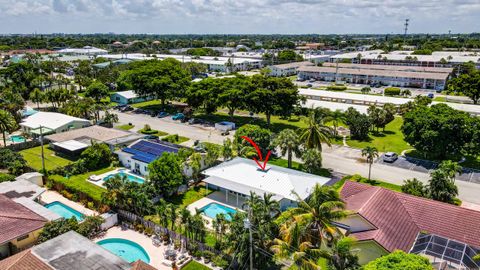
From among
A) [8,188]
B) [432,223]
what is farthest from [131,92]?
[432,223]

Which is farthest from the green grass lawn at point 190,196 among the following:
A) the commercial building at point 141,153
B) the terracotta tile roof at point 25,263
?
the terracotta tile roof at point 25,263

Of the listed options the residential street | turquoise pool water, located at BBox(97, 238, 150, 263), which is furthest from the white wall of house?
turquoise pool water, located at BBox(97, 238, 150, 263)

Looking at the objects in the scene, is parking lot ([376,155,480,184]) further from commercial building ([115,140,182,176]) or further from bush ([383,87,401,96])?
bush ([383,87,401,96])

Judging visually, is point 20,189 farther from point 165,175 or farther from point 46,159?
point 165,175

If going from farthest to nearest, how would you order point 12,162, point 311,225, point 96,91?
point 96,91 → point 12,162 → point 311,225

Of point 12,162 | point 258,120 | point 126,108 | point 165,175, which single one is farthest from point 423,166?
point 126,108

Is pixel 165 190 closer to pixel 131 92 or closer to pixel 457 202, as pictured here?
pixel 457 202
